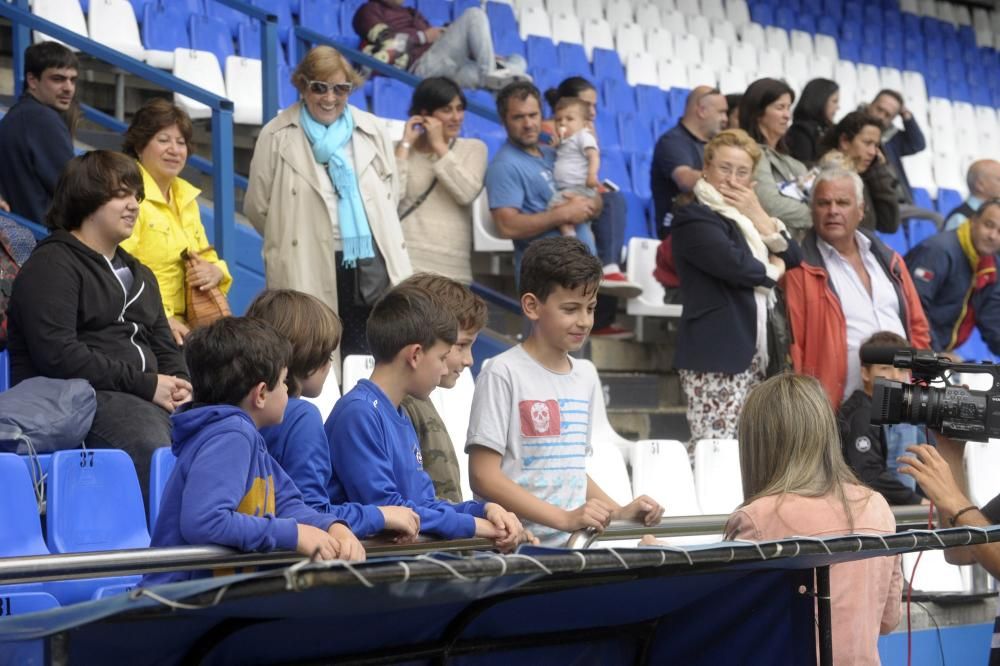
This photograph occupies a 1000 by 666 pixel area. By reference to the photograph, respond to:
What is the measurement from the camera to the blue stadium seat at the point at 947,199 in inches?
485

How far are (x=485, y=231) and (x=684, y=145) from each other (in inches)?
47.3

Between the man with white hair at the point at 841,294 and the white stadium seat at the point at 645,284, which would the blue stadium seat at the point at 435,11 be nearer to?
the white stadium seat at the point at 645,284

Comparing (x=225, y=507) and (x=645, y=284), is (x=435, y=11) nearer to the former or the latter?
(x=645, y=284)

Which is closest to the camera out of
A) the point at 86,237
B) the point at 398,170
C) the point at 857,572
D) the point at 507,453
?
the point at 857,572

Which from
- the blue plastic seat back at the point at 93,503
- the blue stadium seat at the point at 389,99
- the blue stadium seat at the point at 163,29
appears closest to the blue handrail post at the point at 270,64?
the blue stadium seat at the point at 163,29

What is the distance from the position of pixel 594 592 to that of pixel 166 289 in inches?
119

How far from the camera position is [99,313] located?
4.39 metres

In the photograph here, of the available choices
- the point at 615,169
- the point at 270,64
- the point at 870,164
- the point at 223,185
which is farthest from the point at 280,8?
the point at 870,164

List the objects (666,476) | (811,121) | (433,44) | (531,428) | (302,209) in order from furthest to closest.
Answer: (433,44), (811,121), (302,209), (666,476), (531,428)

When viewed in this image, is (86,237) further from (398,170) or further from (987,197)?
(987,197)

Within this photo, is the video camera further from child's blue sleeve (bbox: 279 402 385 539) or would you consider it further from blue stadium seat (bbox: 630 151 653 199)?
blue stadium seat (bbox: 630 151 653 199)

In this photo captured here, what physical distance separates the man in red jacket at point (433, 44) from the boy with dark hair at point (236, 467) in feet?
20.2

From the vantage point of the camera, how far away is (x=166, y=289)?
526 cm

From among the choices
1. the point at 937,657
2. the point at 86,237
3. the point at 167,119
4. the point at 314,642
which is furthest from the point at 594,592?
the point at 167,119
